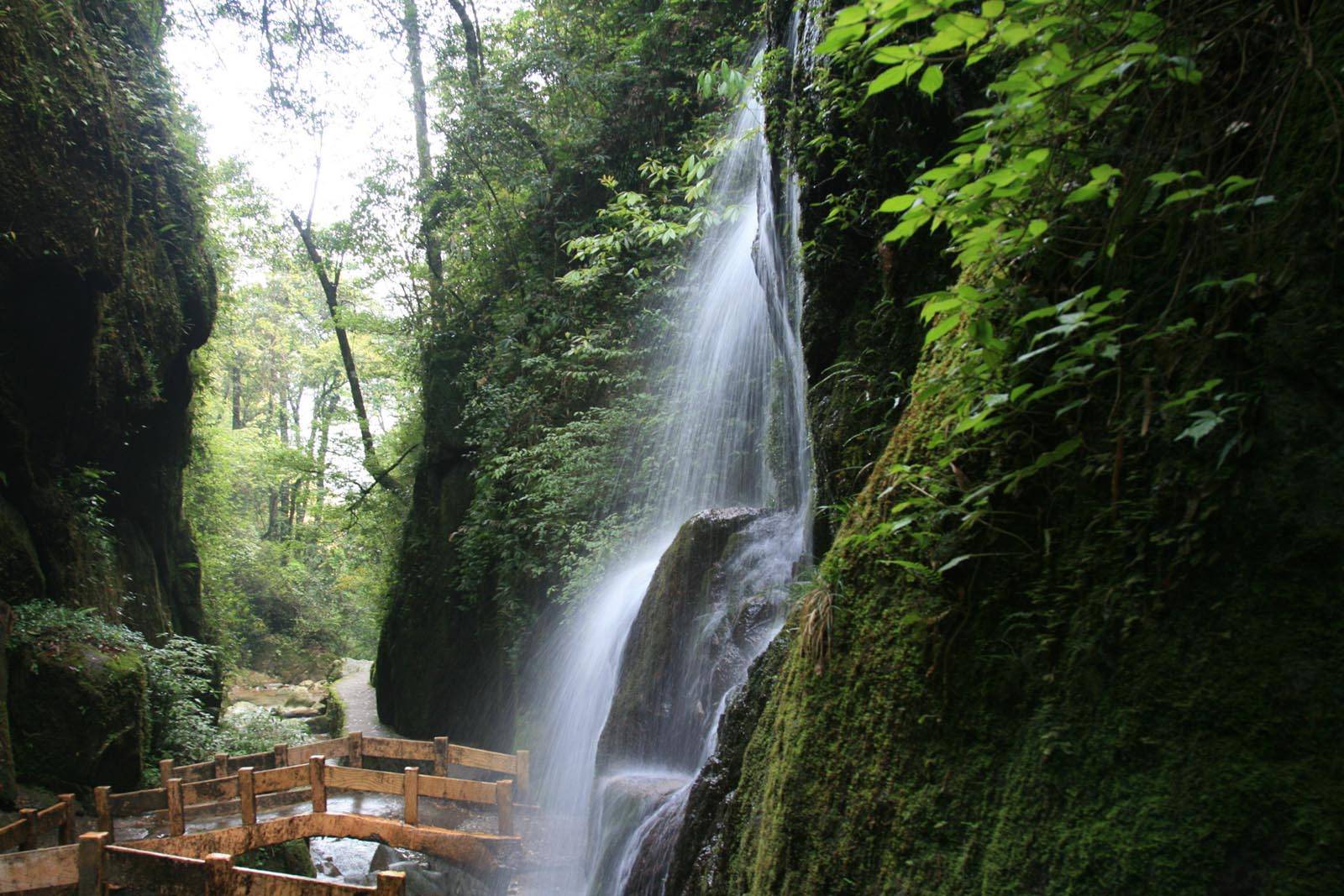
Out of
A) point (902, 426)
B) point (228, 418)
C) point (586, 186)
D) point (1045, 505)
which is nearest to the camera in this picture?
point (1045, 505)

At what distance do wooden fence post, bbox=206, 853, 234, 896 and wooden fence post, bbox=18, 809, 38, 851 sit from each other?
8.03 feet

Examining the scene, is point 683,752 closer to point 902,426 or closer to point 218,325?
point 902,426

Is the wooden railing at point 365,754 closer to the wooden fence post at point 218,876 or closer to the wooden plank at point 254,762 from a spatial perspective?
the wooden plank at point 254,762

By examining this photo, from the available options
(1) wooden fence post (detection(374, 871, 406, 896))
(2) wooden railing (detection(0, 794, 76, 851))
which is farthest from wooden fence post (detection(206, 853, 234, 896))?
(2) wooden railing (detection(0, 794, 76, 851))

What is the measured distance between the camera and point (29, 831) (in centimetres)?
599

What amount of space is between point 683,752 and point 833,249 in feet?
13.8

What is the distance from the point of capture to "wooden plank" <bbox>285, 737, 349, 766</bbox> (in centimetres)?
886

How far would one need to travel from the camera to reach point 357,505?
1830cm

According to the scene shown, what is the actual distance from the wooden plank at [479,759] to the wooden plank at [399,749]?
0.94 ft

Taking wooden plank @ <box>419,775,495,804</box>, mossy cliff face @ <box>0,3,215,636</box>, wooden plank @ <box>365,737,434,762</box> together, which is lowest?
wooden plank @ <box>419,775,495,804</box>

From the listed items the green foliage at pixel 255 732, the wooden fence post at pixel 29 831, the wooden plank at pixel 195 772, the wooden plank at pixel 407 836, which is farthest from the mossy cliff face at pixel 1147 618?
the green foliage at pixel 255 732

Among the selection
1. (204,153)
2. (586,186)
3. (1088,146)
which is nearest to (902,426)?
(1088,146)

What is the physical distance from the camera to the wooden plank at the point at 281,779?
716cm

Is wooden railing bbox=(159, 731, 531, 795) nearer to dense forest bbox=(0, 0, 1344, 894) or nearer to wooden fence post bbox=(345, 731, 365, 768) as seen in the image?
wooden fence post bbox=(345, 731, 365, 768)
